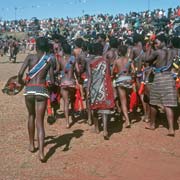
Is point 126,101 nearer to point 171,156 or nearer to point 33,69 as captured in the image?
point 171,156

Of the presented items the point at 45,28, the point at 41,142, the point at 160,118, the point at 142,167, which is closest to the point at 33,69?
the point at 41,142

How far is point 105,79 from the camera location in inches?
349

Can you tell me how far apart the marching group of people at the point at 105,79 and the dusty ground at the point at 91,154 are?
26 centimetres

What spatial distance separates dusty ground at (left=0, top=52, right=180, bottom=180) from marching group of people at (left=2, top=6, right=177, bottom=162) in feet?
0.85

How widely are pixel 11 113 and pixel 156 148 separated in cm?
485

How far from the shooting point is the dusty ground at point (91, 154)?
22.5 ft

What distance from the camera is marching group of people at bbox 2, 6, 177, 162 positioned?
7.51m

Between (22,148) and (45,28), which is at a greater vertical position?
(45,28)

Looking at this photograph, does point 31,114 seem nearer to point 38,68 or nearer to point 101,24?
point 38,68

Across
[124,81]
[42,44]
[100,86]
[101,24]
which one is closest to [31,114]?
[42,44]

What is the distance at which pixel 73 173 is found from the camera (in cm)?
692

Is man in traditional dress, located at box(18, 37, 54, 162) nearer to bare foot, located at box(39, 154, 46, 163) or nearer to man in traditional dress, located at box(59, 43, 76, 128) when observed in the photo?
bare foot, located at box(39, 154, 46, 163)

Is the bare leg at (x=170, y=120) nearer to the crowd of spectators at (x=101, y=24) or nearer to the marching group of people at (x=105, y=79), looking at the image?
the marching group of people at (x=105, y=79)

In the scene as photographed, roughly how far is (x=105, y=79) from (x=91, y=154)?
68.6 inches
